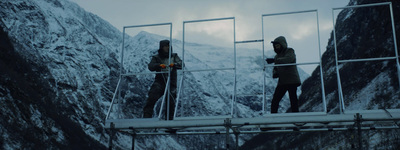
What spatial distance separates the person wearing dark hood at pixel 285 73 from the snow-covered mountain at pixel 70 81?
75644 mm

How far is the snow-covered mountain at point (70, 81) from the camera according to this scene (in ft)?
349

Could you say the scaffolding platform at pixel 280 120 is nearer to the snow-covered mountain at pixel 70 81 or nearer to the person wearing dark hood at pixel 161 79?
the person wearing dark hood at pixel 161 79

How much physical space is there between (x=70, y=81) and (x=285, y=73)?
13995 cm

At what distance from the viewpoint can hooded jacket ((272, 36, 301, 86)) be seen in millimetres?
10461

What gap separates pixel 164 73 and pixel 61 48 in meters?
157

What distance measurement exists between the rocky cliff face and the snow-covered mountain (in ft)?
35.3

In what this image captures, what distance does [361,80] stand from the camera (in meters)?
82.6

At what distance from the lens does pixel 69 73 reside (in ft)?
490

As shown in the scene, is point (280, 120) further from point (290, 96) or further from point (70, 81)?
point (70, 81)

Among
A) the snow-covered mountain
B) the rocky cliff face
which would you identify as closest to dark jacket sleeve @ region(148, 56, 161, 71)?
the rocky cliff face

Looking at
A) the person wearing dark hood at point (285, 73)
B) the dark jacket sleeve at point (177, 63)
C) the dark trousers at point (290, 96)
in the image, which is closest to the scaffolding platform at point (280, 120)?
the dark trousers at point (290, 96)

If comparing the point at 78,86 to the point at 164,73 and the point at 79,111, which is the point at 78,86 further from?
the point at 164,73

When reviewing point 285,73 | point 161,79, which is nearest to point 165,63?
point 161,79

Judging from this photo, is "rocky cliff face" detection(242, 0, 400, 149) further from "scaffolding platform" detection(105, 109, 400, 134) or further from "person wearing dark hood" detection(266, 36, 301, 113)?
"scaffolding platform" detection(105, 109, 400, 134)
